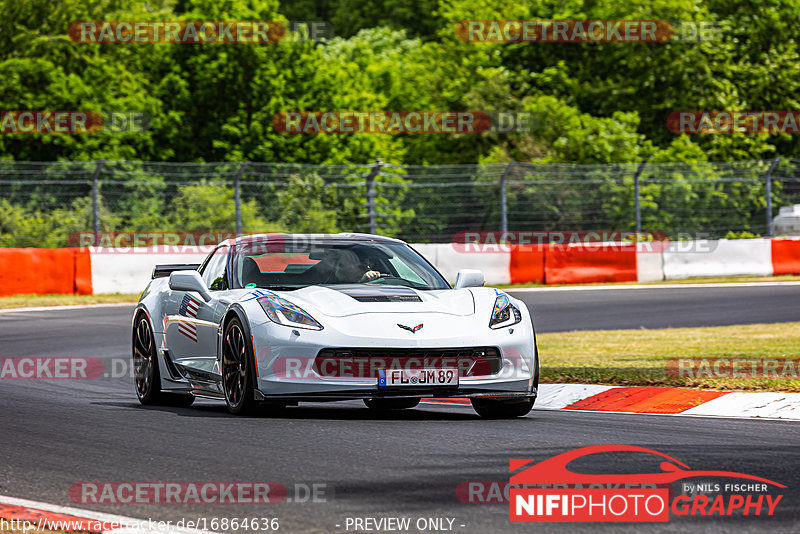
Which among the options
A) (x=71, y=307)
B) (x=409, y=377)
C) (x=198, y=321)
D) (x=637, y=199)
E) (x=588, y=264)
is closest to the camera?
(x=409, y=377)

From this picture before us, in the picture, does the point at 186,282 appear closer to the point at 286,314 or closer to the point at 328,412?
the point at 286,314

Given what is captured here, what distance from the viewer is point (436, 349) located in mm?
8109

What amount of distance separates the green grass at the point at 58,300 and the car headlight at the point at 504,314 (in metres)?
14.3

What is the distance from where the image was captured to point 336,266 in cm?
938

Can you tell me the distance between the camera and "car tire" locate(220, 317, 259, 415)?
831 cm

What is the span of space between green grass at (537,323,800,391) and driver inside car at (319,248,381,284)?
7.25 feet

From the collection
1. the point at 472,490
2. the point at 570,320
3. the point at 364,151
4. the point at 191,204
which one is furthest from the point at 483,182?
the point at 472,490

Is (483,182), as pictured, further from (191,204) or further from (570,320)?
(570,320)

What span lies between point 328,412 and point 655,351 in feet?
16.3

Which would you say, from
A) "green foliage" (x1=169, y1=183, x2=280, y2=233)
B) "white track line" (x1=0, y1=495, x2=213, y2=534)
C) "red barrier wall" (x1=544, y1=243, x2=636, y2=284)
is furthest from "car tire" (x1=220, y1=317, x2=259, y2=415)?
"red barrier wall" (x1=544, y1=243, x2=636, y2=284)

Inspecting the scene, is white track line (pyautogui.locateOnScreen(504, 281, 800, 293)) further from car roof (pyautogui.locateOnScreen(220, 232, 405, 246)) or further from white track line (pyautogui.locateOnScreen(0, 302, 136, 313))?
car roof (pyautogui.locateOnScreen(220, 232, 405, 246))

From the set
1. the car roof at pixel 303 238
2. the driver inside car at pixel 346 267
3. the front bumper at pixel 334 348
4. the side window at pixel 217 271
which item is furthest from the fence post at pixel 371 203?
the front bumper at pixel 334 348

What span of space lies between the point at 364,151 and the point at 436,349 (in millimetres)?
36998

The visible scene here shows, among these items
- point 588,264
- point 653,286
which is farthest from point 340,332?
point 588,264
